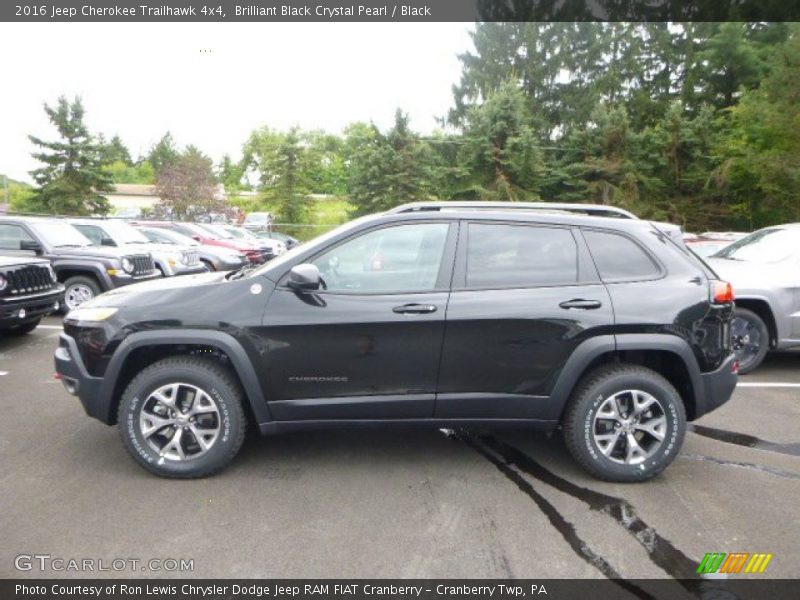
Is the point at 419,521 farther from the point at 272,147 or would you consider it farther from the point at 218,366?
the point at 272,147

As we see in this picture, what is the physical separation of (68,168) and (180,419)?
37697 millimetres

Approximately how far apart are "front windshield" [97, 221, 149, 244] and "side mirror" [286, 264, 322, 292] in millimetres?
9768

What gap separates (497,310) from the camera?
3.98 meters

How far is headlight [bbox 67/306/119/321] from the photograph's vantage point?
4.08m

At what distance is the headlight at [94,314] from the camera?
13.4ft

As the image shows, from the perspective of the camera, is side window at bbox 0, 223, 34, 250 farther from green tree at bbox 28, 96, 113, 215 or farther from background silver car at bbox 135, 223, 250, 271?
green tree at bbox 28, 96, 113, 215

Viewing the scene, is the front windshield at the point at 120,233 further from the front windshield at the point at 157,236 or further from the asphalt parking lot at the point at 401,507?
the asphalt parking lot at the point at 401,507

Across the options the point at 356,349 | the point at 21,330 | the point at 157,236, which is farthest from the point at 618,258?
the point at 157,236

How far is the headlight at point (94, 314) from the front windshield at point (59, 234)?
7.19m

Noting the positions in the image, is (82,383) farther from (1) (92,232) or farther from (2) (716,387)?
(1) (92,232)

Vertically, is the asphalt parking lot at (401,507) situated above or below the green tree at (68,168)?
below

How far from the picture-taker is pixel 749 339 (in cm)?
700

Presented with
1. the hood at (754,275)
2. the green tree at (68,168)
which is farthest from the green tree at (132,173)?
the hood at (754,275)

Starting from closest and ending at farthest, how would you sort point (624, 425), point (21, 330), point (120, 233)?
point (624, 425)
point (21, 330)
point (120, 233)
